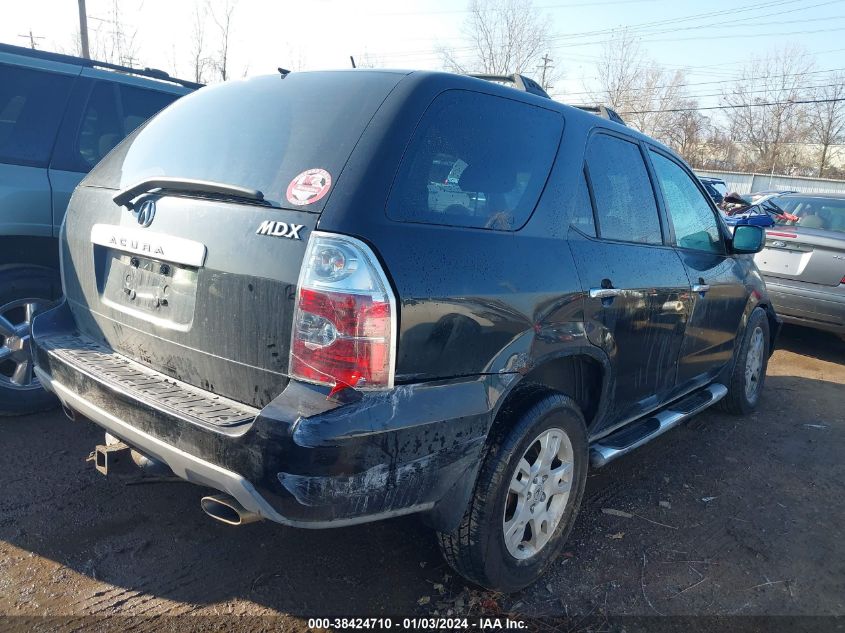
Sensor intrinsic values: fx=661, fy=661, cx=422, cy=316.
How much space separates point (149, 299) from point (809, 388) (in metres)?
5.70

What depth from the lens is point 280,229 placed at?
2.09m

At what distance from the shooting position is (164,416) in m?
2.17

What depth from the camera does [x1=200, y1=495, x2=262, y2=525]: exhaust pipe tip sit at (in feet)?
6.92

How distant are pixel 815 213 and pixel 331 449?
728 cm

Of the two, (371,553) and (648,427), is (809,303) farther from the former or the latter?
(371,553)

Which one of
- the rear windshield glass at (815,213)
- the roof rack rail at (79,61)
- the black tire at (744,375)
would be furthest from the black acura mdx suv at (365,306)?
the rear windshield glass at (815,213)

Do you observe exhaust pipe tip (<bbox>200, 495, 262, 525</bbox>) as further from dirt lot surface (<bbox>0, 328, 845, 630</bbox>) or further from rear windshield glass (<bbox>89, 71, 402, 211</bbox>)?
rear windshield glass (<bbox>89, 71, 402, 211</bbox>)

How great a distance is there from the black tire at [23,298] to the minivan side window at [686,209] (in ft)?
11.6

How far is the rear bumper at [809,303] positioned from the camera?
20.9ft

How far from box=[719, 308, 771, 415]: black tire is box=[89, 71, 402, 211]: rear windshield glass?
3580 millimetres

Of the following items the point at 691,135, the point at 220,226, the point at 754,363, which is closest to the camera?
the point at 220,226

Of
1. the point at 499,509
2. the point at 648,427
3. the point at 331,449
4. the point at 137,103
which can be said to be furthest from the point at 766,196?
the point at 331,449

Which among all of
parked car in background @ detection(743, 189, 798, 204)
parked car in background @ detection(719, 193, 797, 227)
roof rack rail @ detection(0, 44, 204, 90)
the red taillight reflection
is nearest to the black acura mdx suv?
the red taillight reflection

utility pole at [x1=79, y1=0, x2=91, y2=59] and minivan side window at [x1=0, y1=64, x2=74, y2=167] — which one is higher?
utility pole at [x1=79, y1=0, x2=91, y2=59]
